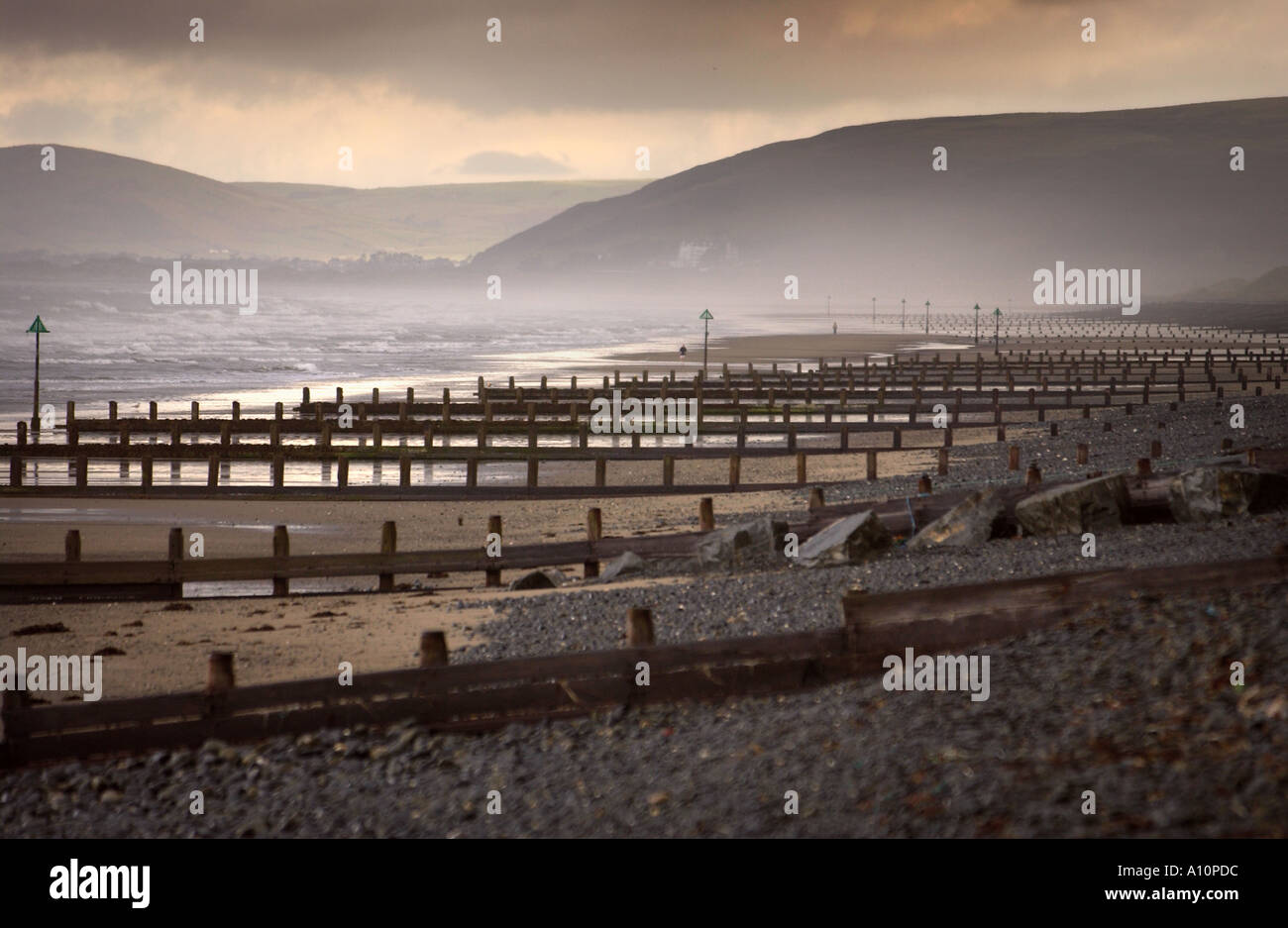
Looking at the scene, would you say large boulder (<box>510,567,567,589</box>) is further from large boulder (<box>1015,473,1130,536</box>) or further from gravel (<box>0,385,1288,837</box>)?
gravel (<box>0,385,1288,837</box>)

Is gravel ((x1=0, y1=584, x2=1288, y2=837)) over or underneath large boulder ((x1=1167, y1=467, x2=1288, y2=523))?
underneath

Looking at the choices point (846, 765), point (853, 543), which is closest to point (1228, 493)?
point (853, 543)

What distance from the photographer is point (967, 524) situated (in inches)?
558

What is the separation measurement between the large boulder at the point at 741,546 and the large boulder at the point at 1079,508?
2.85 meters

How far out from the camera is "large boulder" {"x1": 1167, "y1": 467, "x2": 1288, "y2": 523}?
13227 mm

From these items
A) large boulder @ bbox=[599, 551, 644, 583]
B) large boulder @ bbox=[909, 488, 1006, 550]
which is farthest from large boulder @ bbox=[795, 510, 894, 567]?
large boulder @ bbox=[599, 551, 644, 583]

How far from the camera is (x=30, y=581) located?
14.4 meters

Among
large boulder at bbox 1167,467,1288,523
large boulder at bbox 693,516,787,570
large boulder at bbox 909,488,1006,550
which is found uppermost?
large boulder at bbox 1167,467,1288,523

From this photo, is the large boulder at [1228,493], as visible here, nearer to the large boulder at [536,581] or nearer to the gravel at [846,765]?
the gravel at [846,765]

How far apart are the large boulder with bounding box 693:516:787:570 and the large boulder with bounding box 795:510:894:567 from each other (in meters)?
0.62

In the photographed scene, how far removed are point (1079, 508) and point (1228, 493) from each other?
1.45 m

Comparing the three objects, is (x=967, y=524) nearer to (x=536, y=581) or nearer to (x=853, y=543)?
(x=853, y=543)
